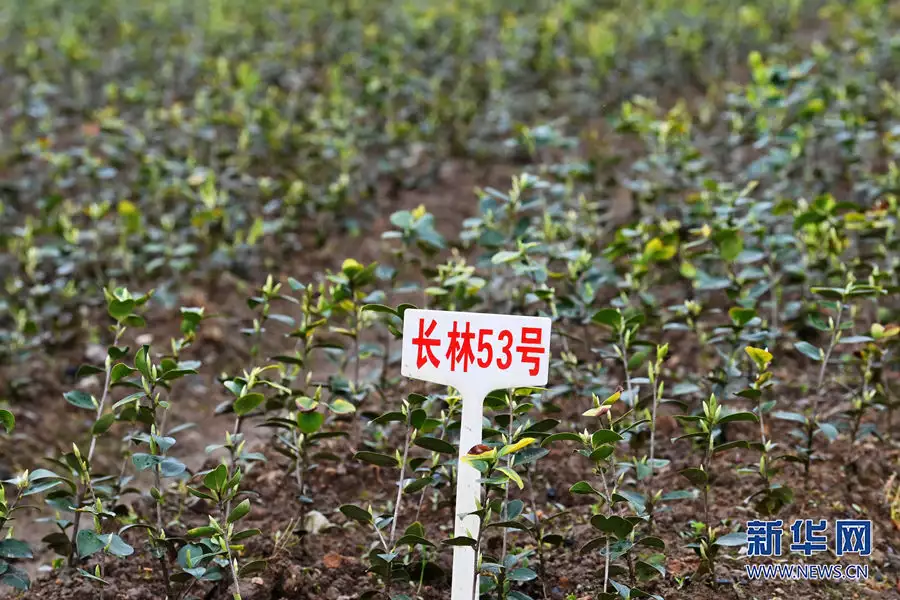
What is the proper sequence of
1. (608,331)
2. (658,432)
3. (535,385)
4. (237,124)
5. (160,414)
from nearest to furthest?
(535,385), (658,432), (160,414), (608,331), (237,124)

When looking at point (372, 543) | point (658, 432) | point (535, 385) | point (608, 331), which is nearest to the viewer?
point (535, 385)

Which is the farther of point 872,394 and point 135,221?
point 135,221

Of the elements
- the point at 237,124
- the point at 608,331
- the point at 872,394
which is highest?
the point at 237,124

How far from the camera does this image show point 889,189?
13.2ft

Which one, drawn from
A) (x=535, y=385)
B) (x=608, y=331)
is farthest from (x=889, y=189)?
(x=535, y=385)

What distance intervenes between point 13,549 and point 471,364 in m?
1.23

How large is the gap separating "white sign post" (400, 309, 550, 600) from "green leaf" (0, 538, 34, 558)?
1.06 metres

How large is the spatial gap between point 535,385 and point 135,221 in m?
2.67

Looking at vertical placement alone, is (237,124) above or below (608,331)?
above

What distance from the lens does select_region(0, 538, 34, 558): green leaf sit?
2320 millimetres

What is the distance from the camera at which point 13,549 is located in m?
2.33

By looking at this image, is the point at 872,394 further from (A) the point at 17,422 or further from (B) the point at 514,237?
(A) the point at 17,422

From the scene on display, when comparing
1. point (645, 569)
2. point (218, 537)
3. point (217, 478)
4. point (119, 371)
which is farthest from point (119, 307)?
point (645, 569)

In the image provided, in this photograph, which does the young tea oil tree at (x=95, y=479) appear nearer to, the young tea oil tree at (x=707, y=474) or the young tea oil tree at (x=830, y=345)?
the young tea oil tree at (x=707, y=474)
